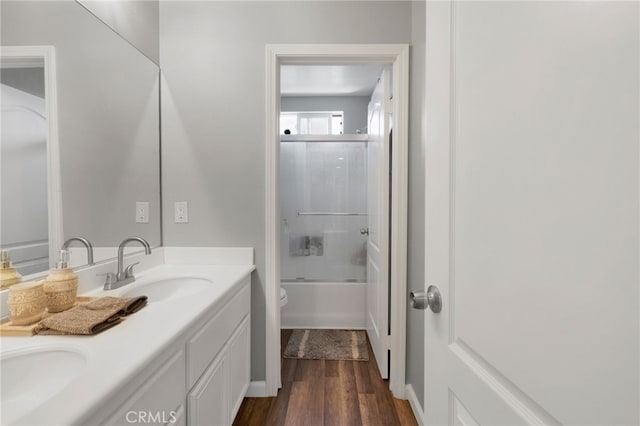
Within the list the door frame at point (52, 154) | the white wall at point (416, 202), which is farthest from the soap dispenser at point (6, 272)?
the white wall at point (416, 202)

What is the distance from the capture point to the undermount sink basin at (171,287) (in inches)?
57.8

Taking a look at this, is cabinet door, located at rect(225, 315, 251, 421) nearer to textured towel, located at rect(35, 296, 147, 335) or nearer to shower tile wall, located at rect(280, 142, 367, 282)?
textured towel, located at rect(35, 296, 147, 335)

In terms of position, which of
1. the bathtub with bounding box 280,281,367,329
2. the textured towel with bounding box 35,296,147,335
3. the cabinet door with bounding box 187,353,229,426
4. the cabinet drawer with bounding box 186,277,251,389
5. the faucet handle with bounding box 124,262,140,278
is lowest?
the bathtub with bounding box 280,281,367,329

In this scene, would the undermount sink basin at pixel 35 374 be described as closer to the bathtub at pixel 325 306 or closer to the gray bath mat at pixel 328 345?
the gray bath mat at pixel 328 345

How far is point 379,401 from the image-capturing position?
1.81 meters

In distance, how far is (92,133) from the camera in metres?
1.38

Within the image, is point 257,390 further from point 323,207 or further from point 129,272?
point 323,207

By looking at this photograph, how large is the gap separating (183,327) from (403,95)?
163cm

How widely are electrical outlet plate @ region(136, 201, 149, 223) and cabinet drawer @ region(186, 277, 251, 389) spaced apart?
0.67 metres

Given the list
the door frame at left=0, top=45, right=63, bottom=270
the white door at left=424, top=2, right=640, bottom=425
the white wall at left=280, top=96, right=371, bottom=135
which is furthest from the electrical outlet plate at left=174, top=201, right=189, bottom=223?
the white wall at left=280, top=96, right=371, bottom=135

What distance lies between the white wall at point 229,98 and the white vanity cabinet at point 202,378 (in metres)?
0.25

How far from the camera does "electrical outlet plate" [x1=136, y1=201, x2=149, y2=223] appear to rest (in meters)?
1.69

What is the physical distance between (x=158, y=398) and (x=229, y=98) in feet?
5.07

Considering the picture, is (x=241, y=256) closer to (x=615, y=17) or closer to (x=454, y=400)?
(x=454, y=400)
